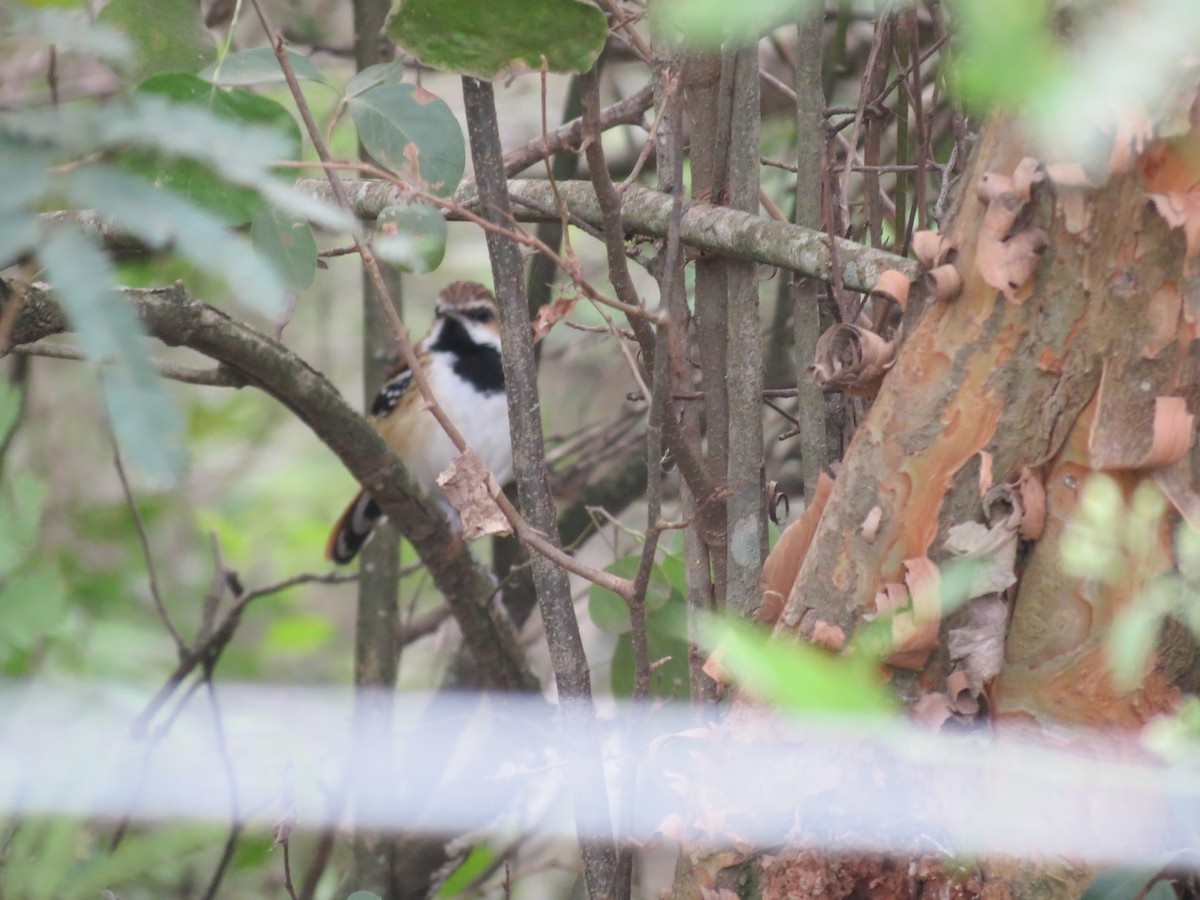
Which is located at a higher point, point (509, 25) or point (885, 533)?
point (509, 25)

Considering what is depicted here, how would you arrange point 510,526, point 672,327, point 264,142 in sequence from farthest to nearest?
point 672,327 < point 510,526 < point 264,142

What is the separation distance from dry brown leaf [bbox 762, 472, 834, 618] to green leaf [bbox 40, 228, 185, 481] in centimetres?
66

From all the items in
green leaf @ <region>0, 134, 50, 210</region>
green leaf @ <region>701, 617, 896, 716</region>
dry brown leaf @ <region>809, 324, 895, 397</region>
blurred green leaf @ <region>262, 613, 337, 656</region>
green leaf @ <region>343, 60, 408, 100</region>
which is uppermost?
green leaf @ <region>343, 60, 408, 100</region>

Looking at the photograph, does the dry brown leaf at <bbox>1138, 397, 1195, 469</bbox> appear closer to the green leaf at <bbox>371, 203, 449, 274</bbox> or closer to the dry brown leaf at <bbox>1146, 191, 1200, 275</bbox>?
the dry brown leaf at <bbox>1146, 191, 1200, 275</bbox>

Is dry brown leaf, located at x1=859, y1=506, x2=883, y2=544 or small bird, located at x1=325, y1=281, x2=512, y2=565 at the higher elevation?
small bird, located at x1=325, y1=281, x2=512, y2=565

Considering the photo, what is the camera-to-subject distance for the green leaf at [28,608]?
184 cm

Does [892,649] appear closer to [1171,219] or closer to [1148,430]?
[1148,430]

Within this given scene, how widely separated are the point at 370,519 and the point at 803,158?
7.97 ft

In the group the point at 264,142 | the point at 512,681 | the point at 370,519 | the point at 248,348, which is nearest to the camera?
the point at 264,142

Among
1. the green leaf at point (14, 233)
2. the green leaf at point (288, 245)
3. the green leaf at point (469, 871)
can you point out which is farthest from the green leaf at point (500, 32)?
the green leaf at point (469, 871)

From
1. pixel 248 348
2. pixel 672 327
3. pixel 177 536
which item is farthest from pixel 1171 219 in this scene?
pixel 177 536

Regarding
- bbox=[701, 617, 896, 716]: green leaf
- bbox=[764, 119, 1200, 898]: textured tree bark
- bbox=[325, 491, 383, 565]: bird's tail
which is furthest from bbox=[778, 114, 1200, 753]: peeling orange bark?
bbox=[325, 491, 383, 565]: bird's tail

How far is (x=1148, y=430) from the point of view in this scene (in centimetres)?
101

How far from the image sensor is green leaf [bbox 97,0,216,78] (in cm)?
142
